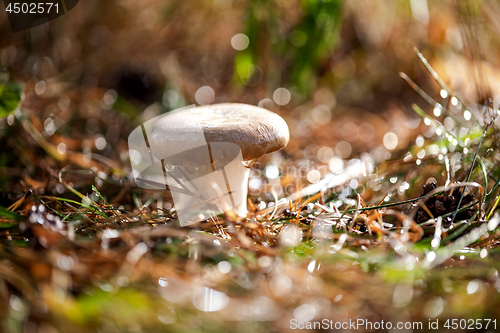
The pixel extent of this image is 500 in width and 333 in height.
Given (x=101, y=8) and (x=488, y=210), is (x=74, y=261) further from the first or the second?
(x=101, y=8)

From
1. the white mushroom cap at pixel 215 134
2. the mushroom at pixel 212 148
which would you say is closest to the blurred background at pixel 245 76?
the mushroom at pixel 212 148

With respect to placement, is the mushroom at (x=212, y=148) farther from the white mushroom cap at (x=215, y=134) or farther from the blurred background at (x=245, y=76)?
the blurred background at (x=245, y=76)

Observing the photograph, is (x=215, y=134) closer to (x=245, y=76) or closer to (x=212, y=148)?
(x=212, y=148)

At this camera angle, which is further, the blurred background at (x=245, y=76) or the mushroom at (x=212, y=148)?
the blurred background at (x=245, y=76)

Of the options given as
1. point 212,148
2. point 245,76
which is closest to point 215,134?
point 212,148

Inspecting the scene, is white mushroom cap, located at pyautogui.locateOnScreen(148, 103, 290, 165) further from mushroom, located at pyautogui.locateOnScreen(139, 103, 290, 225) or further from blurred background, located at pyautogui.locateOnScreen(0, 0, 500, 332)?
blurred background, located at pyautogui.locateOnScreen(0, 0, 500, 332)

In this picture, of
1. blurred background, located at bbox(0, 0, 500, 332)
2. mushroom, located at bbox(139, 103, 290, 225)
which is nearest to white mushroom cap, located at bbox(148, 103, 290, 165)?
mushroom, located at bbox(139, 103, 290, 225)

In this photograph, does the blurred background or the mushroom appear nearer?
the mushroom
